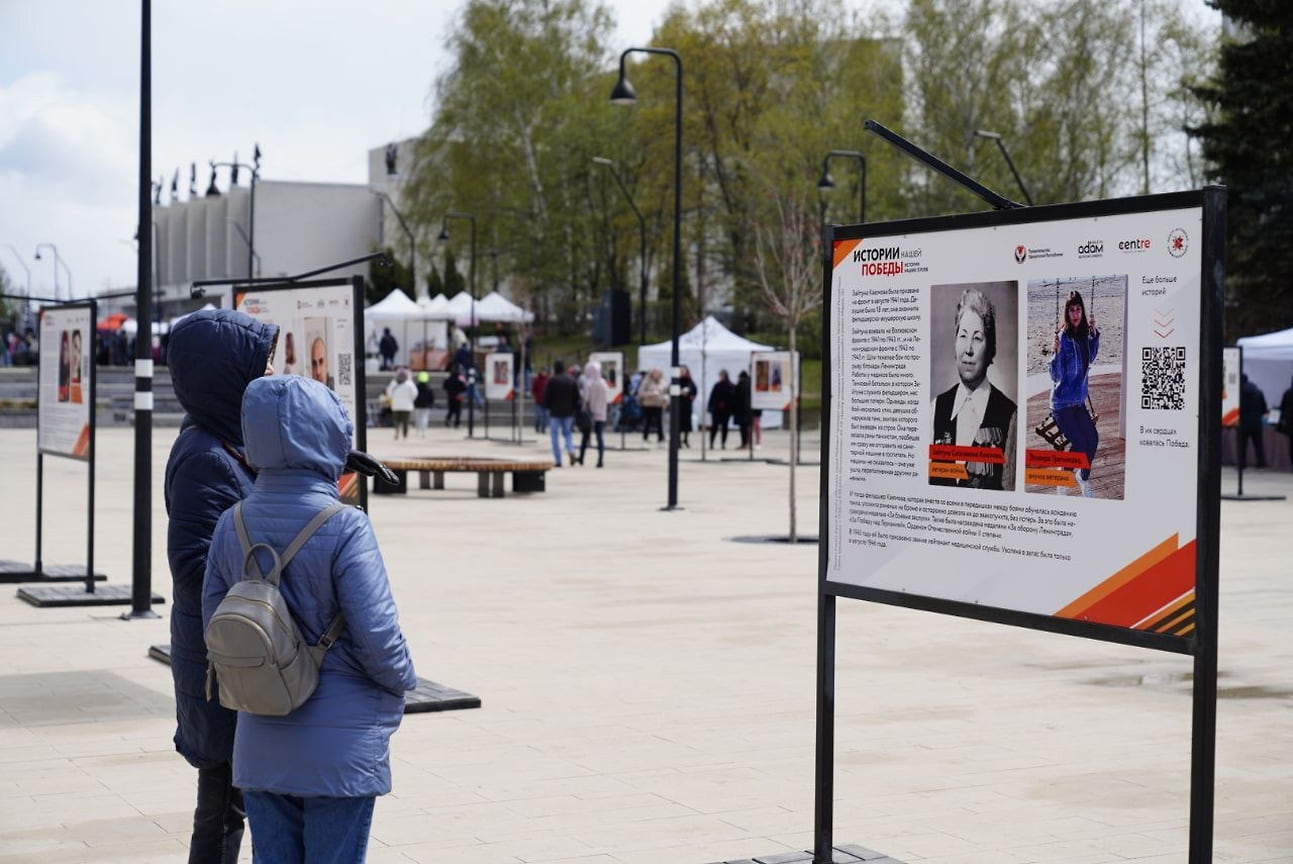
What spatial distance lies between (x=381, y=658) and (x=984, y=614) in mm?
1948

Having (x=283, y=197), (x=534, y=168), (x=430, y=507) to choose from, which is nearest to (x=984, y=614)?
(x=430, y=507)

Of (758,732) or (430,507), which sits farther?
(430,507)

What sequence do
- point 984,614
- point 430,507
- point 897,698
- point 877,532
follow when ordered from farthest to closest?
point 430,507, point 897,698, point 877,532, point 984,614

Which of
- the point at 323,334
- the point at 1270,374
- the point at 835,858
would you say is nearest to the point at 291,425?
the point at 835,858

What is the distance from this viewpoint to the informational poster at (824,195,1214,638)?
456 cm

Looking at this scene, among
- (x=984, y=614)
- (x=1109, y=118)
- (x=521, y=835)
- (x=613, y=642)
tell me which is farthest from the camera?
(x=1109, y=118)

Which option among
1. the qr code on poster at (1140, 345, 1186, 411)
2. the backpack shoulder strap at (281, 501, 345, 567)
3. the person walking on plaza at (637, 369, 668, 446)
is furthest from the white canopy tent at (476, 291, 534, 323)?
the backpack shoulder strap at (281, 501, 345, 567)

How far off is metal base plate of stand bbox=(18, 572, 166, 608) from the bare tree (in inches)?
267

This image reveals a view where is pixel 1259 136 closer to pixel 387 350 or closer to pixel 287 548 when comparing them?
pixel 387 350

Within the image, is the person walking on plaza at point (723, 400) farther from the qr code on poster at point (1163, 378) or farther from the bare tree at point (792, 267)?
the qr code on poster at point (1163, 378)

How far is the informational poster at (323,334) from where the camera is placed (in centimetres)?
873

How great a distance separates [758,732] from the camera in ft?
26.6

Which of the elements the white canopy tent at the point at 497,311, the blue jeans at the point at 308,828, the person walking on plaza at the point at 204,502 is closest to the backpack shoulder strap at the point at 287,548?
the blue jeans at the point at 308,828

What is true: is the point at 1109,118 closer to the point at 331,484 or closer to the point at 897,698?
the point at 897,698
